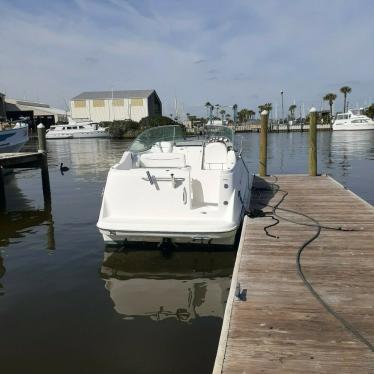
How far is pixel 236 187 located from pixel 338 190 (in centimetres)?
409

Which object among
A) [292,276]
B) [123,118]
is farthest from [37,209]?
[123,118]

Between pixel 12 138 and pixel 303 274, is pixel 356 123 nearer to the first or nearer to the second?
pixel 12 138

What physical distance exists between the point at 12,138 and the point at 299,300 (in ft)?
72.3

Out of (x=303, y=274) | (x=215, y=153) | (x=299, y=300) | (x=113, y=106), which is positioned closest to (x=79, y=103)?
(x=113, y=106)

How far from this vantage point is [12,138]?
23078 millimetres

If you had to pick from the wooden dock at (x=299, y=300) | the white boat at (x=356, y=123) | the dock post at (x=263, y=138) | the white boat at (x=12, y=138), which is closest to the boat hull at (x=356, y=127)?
the white boat at (x=356, y=123)

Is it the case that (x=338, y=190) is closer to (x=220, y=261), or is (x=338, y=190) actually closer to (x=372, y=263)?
(x=220, y=261)

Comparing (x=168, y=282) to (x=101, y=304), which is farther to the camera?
(x=168, y=282)

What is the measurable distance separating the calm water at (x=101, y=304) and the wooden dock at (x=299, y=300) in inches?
34.5

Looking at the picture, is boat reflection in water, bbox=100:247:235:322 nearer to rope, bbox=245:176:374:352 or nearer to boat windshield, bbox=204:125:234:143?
rope, bbox=245:176:374:352

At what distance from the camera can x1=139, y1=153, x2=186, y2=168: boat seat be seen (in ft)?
30.6

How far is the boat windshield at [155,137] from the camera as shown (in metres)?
9.97

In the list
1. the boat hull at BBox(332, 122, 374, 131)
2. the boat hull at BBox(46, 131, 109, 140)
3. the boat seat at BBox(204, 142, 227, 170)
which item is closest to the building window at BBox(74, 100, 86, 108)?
the boat hull at BBox(46, 131, 109, 140)

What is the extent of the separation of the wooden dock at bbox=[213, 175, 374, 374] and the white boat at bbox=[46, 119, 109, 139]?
64.9 metres
